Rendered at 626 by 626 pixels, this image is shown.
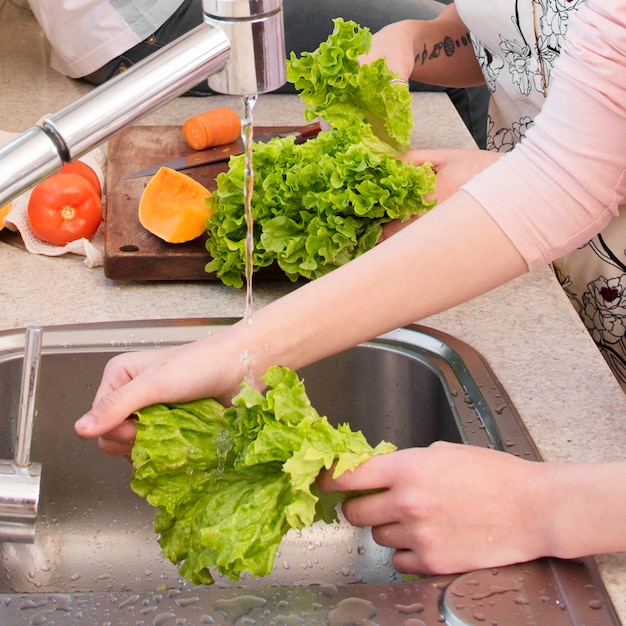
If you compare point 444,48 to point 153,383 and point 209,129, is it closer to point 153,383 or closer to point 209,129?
point 209,129

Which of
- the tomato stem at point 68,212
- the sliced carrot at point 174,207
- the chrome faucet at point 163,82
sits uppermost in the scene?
the chrome faucet at point 163,82

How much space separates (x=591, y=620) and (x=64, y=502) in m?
0.75

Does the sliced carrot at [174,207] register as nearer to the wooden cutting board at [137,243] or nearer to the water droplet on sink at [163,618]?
the wooden cutting board at [137,243]

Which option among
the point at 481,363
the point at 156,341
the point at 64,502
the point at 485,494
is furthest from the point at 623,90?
the point at 64,502

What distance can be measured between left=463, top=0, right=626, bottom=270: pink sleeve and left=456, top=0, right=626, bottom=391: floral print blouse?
31 cm

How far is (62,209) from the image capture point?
153 centimetres

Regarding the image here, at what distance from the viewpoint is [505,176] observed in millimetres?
1162

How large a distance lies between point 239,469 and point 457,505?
245mm

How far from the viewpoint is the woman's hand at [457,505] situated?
0.91 metres

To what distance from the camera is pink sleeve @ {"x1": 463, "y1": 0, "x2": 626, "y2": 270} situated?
1.09m

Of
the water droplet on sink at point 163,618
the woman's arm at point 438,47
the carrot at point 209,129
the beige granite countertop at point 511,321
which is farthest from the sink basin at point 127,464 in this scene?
the woman's arm at point 438,47

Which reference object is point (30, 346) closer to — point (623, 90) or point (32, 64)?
point (623, 90)

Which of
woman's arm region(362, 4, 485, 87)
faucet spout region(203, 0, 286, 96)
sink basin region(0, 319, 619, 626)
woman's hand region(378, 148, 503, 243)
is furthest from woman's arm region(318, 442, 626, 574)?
woman's arm region(362, 4, 485, 87)

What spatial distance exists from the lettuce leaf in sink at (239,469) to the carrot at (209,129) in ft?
2.50
